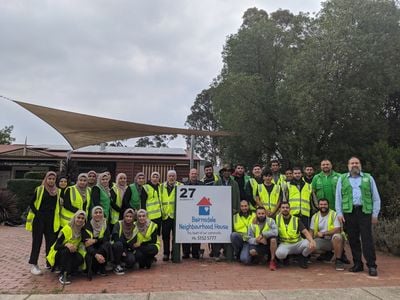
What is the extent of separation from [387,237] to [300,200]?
2.78m

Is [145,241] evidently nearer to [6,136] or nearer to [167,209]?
[167,209]

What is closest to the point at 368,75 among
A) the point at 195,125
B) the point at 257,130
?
the point at 257,130

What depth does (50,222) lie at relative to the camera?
7.53m

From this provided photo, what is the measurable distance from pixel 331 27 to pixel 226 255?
10.2 meters

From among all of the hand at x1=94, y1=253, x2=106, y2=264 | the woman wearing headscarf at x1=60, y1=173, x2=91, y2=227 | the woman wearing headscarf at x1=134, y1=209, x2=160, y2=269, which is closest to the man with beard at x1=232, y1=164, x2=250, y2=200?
the woman wearing headscarf at x1=134, y1=209, x2=160, y2=269

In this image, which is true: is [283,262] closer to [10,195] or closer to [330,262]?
[330,262]

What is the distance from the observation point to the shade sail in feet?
30.6

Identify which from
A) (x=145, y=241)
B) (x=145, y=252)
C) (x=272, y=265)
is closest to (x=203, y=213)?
(x=145, y=241)

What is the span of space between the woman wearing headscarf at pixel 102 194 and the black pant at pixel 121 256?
0.65 metres

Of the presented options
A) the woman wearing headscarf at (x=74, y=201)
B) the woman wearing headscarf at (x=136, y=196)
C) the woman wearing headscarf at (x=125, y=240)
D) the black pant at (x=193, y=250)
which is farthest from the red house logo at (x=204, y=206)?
the woman wearing headscarf at (x=74, y=201)

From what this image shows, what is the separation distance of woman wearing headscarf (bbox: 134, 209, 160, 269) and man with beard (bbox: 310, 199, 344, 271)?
9.62 ft

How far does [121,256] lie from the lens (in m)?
7.42

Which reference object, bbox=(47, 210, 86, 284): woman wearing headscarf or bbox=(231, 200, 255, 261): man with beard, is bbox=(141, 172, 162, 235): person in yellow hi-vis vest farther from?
bbox=(47, 210, 86, 284): woman wearing headscarf

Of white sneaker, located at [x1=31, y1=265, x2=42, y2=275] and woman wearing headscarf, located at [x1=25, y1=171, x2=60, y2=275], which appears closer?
white sneaker, located at [x1=31, y1=265, x2=42, y2=275]
